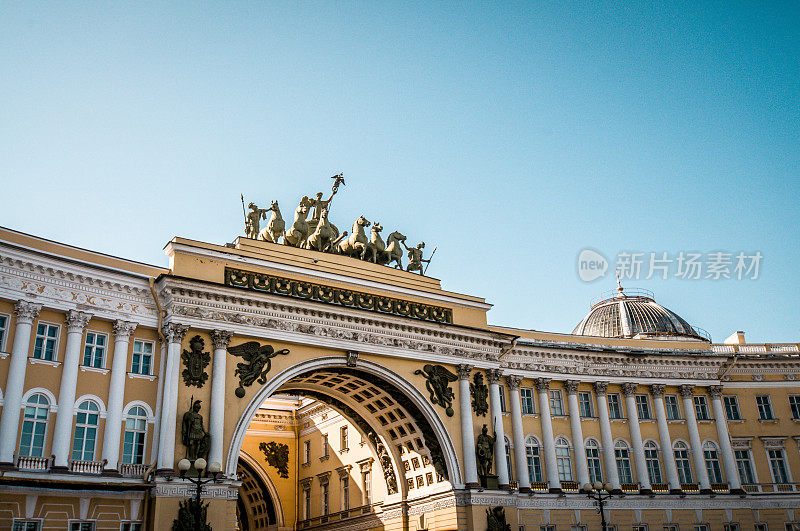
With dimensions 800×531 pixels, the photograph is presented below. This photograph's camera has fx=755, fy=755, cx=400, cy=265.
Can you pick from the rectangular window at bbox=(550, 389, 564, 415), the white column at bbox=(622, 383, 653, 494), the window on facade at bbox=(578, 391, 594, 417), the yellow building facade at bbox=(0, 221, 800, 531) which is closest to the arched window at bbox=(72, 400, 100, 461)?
the yellow building facade at bbox=(0, 221, 800, 531)

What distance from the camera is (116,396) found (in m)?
29.1

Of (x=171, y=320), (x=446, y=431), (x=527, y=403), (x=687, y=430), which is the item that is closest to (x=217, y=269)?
(x=171, y=320)

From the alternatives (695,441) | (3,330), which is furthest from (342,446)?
(3,330)

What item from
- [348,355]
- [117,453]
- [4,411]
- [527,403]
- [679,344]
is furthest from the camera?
[679,344]

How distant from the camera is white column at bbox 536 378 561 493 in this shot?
4003 centimetres

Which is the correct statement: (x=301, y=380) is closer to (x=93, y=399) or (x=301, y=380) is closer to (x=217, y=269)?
(x=217, y=269)

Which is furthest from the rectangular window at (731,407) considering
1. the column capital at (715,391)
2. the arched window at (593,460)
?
the arched window at (593,460)

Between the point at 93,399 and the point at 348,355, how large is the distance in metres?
11.2

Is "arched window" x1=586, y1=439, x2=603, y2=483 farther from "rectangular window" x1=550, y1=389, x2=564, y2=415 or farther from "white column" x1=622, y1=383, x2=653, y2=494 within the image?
Answer: "rectangular window" x1=550, y1=389, x2=564, y2=415

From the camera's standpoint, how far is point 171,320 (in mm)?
30547

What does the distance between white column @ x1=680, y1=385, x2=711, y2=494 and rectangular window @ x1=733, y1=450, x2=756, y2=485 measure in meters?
2.54

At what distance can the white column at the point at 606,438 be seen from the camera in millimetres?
41094

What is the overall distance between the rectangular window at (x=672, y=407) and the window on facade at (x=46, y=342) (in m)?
32.9

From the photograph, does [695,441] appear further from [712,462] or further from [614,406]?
[614,406]
